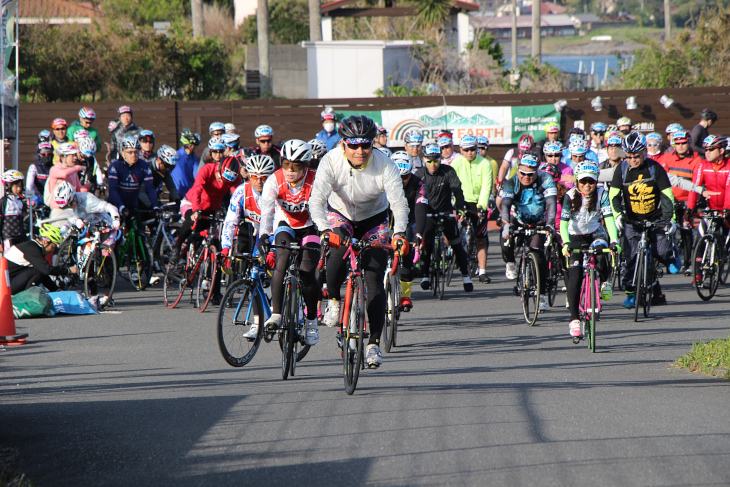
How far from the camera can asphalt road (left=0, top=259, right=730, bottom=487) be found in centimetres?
523

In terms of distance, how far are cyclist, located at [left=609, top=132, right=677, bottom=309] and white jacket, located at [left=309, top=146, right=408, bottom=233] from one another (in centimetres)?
497

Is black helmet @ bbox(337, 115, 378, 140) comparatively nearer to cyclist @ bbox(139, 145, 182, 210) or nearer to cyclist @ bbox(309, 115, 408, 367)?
cyclist @ bbox(309, 115, 408, 367)

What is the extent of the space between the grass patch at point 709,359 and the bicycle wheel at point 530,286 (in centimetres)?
250

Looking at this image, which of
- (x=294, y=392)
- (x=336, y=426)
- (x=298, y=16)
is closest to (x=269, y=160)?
(x=294, y=392)

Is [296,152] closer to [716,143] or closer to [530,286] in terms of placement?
[530,286]

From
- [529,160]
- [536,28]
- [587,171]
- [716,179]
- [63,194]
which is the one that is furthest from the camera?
[536,28]

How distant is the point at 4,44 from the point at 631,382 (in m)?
8.96

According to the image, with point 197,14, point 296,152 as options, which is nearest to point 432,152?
point 296,152

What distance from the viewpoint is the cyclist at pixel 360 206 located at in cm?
721

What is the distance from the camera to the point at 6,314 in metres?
9.85

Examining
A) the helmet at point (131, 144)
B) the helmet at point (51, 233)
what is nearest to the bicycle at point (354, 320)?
the helmet at point (51, 233)

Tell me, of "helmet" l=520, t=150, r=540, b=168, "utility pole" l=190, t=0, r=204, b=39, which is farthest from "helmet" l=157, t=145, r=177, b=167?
"utility pole" l=190, t=0, r=204, b=39

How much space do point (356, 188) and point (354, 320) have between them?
1104mm

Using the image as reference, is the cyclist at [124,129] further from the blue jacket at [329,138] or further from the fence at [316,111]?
the fence at [316,111]
